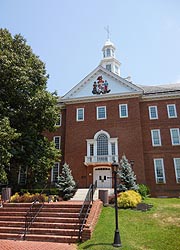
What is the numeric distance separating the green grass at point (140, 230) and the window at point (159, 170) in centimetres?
983

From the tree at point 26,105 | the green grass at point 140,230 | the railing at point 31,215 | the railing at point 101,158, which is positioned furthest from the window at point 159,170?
the railing at point 31,215

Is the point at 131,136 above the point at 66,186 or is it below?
above

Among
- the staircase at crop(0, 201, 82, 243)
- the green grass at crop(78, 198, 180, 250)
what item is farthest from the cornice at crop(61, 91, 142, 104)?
the staircase at crop(0, 201, 82, 243)

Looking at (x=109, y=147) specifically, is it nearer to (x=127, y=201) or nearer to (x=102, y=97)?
(x=102, y=97)

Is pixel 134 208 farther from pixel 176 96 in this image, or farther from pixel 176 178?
pixel 176 96

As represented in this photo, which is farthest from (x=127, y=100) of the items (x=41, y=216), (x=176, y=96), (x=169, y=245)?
(x=169, y=245)

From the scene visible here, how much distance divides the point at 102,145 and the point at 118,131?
7.95 feet

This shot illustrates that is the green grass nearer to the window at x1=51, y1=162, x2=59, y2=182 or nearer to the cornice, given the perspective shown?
the window at x1=51, y1=162, x2=59, y2=182

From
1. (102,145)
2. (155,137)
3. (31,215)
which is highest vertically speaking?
(155,137)

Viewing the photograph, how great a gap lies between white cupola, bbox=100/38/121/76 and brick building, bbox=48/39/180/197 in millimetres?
8828

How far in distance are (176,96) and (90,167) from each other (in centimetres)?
1293

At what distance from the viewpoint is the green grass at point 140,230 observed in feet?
28.9

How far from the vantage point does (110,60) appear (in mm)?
36156

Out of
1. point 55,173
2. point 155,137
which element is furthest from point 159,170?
point 55,173
